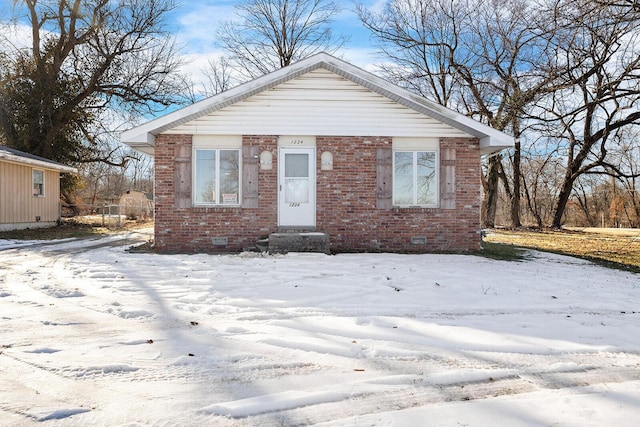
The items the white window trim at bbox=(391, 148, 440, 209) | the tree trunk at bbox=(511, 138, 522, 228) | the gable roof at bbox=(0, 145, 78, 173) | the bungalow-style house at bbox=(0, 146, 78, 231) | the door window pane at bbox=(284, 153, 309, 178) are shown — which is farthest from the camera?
the tree trunk at bbox=(511, 138, 522, 228)

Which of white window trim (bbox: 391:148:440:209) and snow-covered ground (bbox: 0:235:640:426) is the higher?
white window trim (bbox: 391:148:440:209)

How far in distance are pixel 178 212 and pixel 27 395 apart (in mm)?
7919

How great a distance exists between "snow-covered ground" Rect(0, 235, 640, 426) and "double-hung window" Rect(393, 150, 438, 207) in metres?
3.95

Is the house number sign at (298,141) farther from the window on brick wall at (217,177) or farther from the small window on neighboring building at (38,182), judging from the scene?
the small window on neighboring building at (38,182)

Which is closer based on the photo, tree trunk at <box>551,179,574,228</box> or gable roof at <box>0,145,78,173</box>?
gable roof at <box>0,145,78,173</box>

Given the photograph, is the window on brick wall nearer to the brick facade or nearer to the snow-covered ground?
the brick facade

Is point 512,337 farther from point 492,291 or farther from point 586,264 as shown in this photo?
point 586,264

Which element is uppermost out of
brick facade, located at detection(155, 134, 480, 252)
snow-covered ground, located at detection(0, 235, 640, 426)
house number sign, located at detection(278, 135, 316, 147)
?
house number sign, located at detection(278, 135, 316, 147)

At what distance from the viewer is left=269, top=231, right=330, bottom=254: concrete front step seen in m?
9.54

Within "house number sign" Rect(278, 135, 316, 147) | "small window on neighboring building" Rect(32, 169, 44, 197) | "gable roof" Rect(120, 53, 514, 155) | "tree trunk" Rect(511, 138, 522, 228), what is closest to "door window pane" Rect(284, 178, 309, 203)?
"house number sign" Rect(278, 135, 316, 147)

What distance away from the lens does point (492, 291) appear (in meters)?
5.96

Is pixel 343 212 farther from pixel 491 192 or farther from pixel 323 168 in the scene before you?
pixel 491 192

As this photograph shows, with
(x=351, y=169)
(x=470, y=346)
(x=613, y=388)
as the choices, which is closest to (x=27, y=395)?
(x=470, y=346)

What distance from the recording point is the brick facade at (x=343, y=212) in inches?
406
